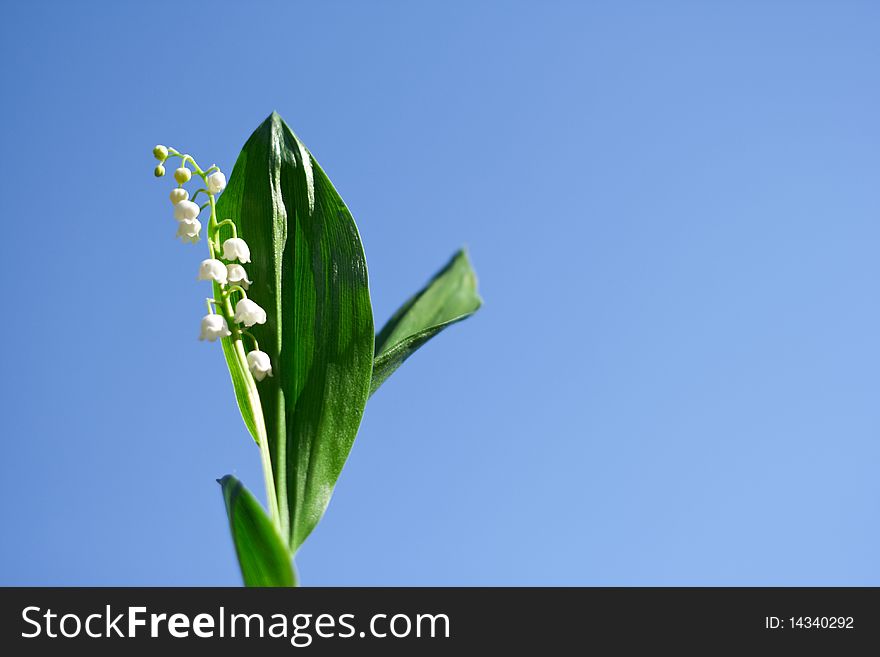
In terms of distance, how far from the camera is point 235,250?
1238 millimetres

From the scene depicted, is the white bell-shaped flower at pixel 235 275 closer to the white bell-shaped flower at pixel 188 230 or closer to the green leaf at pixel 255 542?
the white bell-shaped flower at pixel 188 230

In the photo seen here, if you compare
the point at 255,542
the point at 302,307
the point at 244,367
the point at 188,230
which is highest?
the point at 188,230

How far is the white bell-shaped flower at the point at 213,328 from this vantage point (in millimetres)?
1185

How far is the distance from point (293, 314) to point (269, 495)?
330 millimetres

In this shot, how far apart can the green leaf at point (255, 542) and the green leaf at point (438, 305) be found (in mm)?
401

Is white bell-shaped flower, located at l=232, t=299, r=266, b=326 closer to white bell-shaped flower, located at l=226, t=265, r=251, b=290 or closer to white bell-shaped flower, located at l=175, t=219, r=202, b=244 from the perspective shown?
white bell-shaped flower, located at l=226, t=265, r=251, b=290

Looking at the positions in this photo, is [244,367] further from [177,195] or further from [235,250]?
[177,195]

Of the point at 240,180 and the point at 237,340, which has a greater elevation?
the point at 240,180

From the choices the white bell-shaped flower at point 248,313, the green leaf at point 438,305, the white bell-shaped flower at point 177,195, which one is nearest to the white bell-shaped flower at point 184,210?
the white bell-shaped flower at point 177,195

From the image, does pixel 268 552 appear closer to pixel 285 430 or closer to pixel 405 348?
pixel 285 430

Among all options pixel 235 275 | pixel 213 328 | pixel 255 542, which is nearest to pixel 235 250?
pixel 235 275

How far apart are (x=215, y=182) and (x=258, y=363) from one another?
0.32 m
